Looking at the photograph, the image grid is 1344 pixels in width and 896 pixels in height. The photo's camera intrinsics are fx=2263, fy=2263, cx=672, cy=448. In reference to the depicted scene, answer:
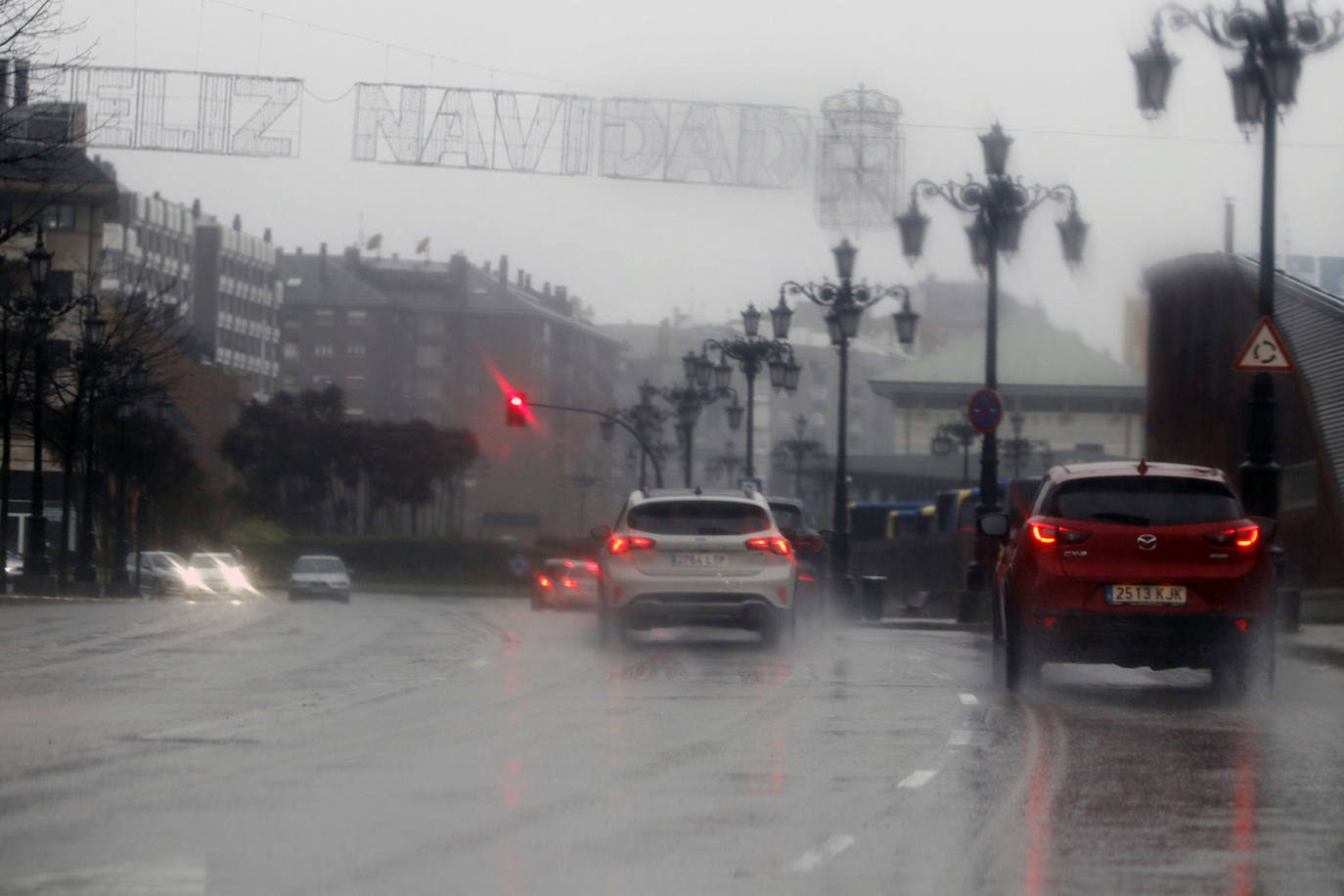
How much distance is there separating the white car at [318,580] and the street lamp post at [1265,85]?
41.8 m

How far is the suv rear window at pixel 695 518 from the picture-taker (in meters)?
22.5

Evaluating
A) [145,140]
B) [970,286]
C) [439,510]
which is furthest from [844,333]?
[970,286]

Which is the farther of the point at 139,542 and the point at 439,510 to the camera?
the point at 439,510

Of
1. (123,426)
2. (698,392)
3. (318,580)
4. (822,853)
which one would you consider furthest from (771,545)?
(123,426)

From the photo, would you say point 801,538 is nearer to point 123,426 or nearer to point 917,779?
point 917,779

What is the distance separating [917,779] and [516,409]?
140ft

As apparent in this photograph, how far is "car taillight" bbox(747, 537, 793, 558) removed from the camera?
2245cm

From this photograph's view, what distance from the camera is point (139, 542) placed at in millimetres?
65438

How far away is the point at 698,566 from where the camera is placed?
22.3 m

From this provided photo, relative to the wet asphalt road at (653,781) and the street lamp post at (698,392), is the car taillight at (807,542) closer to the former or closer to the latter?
the wet asphalt road at (653,781)

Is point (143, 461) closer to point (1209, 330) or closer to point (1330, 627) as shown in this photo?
point (1209, 330)

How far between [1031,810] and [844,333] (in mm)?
33071

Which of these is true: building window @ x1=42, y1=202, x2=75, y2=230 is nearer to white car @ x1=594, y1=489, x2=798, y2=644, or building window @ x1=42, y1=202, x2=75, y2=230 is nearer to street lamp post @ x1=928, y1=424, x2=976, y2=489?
street lamp post @ x1=928, y1=424, x2=976, y2=489

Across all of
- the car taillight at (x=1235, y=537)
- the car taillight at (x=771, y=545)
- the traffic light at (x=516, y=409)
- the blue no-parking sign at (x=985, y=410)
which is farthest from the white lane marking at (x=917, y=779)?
the traffic light at (x=516, y=409)
